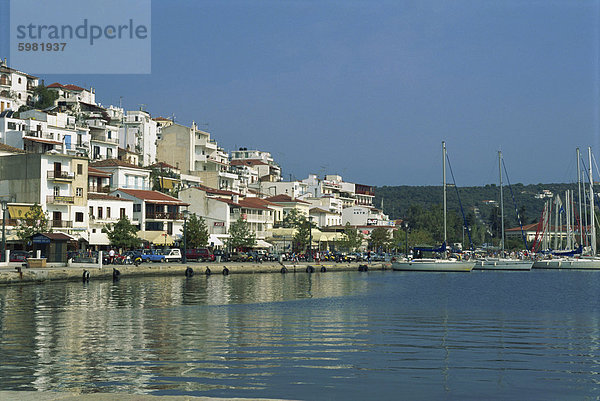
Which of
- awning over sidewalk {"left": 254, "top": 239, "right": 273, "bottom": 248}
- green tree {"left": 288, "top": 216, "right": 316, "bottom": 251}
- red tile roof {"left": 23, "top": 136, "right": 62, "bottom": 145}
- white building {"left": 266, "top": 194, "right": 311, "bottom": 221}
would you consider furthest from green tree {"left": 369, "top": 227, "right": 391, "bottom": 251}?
red tile roof {"left": 23, "top": 136, "right": 62, "bottom": 145}

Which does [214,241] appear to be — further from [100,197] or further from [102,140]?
[102,140]

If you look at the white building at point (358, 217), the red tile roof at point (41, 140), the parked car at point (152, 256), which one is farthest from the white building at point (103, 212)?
the white building at point (358, 217)

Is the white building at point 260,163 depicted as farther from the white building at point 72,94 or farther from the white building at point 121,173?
the white building at point 121,173

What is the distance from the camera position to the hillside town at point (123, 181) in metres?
75.2

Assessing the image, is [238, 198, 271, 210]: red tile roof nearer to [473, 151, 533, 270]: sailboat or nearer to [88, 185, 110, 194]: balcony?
[88, 185, 110, 194]: balcony

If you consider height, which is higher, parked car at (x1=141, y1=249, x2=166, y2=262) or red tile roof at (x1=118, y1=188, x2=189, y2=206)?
red tile roof at (x1=118, y1=188, x2=189, y2=206)

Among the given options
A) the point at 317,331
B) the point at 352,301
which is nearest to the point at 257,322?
the point at 317,331

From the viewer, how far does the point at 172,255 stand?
76750mm

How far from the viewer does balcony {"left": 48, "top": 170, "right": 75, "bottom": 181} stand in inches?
2948

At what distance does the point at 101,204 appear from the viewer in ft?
263

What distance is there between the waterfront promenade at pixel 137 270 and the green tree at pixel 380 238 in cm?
3677

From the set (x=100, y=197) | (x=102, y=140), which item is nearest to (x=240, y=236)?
(x=100, y=197)

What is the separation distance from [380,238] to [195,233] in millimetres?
51426

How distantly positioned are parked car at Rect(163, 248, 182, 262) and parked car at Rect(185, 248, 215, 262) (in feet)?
6.21
